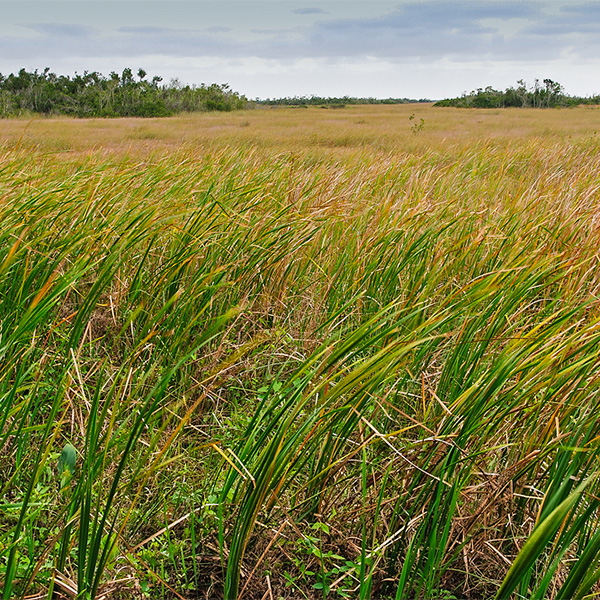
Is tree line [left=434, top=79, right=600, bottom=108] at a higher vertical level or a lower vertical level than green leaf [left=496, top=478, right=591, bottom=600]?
higher

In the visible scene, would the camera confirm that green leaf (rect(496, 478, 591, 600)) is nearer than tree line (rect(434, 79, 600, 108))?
Yes

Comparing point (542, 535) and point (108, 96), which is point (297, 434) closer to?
point (542, 535)

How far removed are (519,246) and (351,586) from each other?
1.86 meters

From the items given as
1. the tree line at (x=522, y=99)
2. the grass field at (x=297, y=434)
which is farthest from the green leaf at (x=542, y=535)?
the tree line at (x=522, y=99)

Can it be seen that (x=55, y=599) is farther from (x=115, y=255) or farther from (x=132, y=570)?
(x=115, y=255)

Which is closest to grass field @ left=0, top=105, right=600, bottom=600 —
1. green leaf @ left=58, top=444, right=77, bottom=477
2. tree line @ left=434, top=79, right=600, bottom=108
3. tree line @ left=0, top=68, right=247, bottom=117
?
green leaf @ left=58, top=444, right=77, bottom=477

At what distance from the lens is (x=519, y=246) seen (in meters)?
2.37

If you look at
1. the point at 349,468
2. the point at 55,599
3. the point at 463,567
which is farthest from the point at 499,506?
the point at 55,599

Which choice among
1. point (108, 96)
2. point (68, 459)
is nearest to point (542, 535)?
point (68, 459)

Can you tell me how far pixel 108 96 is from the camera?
35250mm

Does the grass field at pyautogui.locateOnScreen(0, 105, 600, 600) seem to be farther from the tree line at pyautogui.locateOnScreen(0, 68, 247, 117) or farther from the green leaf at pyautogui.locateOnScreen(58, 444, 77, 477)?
the tree line at pyautogui.locateOnScreen(0, 68, 247, 117)

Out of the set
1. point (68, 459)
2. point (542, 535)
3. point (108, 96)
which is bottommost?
point (68, 459)

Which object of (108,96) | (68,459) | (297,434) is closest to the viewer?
(297,434)

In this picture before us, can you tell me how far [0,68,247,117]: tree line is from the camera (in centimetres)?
3403
